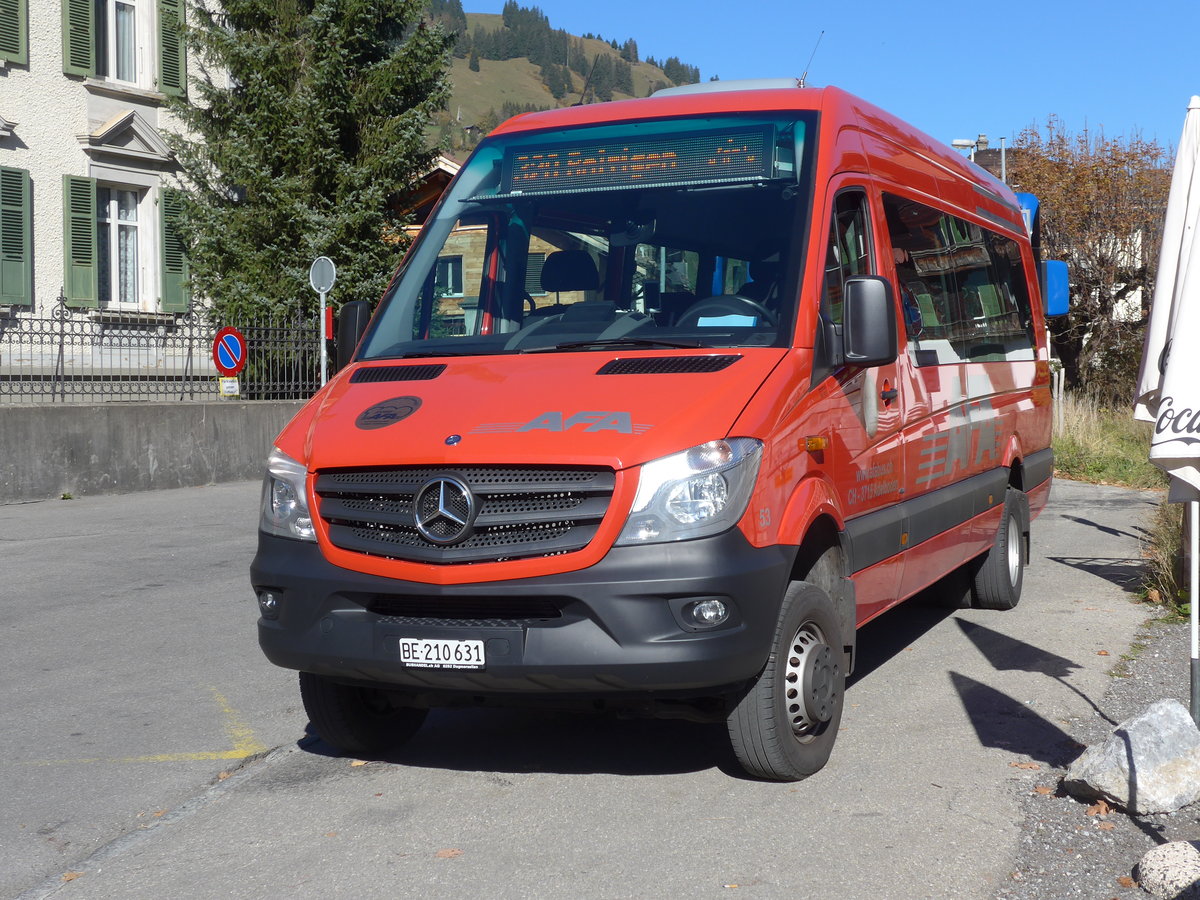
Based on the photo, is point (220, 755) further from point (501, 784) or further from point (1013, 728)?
point (1013, 728)

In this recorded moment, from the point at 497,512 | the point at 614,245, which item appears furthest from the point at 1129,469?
the point at 497,512

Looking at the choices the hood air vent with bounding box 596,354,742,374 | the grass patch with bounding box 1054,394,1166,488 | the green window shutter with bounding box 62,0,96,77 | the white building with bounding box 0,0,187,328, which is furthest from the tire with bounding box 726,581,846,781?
the green window shutter with bounding box 62,0,96,77

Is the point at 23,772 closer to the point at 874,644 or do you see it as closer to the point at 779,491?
the point at 779,491

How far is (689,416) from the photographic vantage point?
4.45m

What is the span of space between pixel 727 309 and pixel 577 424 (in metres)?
0.97

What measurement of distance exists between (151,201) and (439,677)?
68.7 ft

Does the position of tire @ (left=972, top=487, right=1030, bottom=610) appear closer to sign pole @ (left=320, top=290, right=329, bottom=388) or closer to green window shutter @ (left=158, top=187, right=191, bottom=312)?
sign pole @ (left=320, top=290, right=329, bottom=388)

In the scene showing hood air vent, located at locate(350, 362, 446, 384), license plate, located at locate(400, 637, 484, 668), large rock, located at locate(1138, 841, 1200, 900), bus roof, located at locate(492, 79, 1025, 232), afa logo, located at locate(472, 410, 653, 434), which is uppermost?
bus roof, located at locate(492, 79, 1025, 232)

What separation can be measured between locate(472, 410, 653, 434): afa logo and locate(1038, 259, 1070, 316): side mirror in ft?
31.6

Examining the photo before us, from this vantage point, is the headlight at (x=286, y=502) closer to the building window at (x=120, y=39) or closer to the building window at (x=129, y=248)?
the building window at (x=129, y=248)

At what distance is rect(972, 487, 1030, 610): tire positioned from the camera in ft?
27.8

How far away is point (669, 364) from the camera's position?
487cm

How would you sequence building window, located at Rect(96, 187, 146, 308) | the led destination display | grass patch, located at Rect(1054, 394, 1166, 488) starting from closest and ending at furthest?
the led destination display, grass patch, located at Rect(1054, 394, 1166, 488), building window, located at Rect(96, 187, 146, 308)

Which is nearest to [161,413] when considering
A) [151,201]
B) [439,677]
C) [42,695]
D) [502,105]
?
[151,201]
